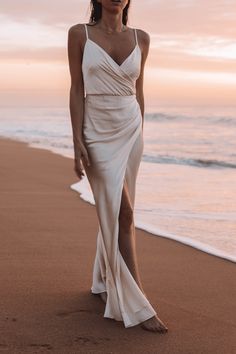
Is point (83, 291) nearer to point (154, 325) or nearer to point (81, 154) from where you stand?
point (154, 325)

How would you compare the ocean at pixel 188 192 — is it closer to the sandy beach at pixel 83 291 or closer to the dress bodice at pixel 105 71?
the sandy beach at pixel 83 291

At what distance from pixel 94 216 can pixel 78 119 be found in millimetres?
3551

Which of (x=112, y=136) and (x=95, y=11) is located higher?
(x=95, y=11)

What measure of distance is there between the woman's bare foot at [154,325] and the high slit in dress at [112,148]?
4cm

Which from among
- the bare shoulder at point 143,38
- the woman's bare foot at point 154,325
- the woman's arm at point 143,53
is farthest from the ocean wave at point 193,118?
the woman's bare foot at point 154,325

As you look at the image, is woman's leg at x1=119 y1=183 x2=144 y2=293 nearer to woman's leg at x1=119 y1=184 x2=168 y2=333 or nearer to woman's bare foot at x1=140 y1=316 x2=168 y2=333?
woman's leg at x1=119 y1=184 x2=168 y2=333

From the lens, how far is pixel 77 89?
4.39m

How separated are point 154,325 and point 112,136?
4.02 feet

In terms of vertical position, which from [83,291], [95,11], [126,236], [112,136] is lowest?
[83,291]

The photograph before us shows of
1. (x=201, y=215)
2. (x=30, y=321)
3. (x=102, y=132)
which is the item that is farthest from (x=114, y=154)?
(x=201, y=215)

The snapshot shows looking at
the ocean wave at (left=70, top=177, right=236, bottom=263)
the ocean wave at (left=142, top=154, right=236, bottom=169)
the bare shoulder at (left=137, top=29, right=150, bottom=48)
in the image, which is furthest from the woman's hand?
the ocean wave at (left=142, top=154, right=236, bottom=169)

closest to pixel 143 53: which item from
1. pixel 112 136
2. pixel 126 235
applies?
pixel 112 136

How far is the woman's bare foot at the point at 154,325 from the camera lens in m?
4.23

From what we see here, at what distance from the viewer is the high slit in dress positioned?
426cm
